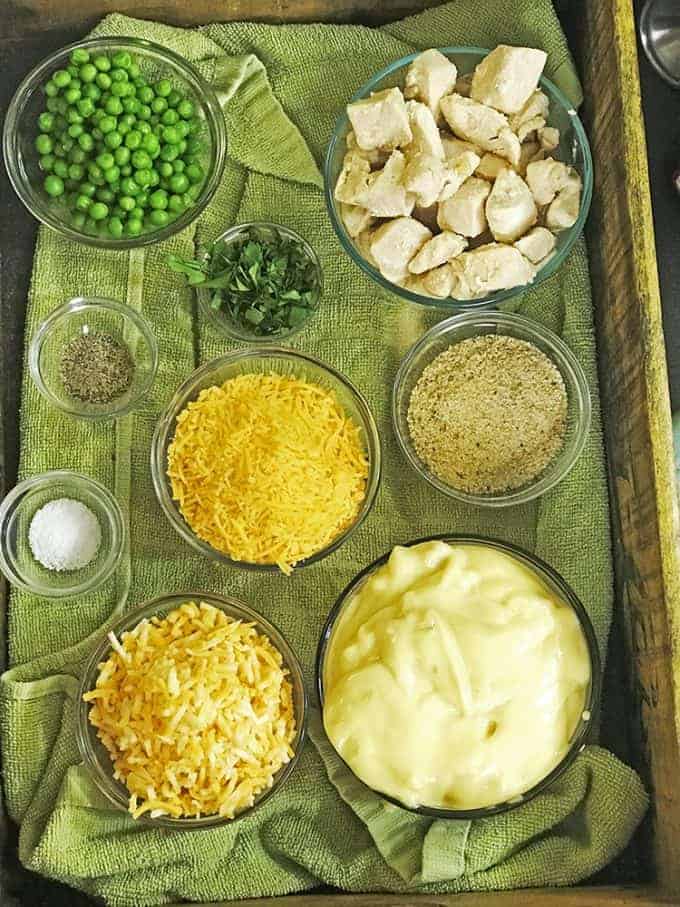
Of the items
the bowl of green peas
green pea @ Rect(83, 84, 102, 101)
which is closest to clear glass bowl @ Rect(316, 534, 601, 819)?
the bowl of green peas

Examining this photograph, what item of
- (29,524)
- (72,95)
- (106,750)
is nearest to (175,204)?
(72,95)

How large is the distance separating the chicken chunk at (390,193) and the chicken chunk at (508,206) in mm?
198

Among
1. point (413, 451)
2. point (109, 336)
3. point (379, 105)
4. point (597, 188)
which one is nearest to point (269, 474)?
point (413, 451)

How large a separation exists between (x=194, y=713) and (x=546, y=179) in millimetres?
1546

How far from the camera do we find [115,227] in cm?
320

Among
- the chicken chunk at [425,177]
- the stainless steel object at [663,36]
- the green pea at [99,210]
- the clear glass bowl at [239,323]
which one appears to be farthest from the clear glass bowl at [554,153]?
the green pea at [99,210]

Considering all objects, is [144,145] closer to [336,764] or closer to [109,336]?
[109,336]

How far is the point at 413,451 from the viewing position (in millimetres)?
3240

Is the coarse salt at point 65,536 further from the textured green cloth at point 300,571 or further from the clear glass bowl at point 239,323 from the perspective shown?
the clear glass bowl at point 239,323

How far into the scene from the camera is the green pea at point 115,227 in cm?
320

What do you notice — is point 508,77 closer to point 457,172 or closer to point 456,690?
point 457,172

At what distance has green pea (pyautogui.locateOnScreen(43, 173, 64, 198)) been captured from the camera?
322 cm

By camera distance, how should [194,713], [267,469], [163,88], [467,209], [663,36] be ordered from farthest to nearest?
[663,36] < [163,88] < [467,209] < [267,469] < [194,713]

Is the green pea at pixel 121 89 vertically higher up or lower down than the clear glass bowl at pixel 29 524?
higher up
